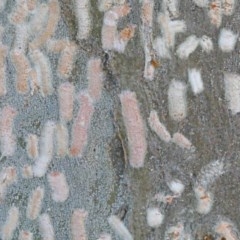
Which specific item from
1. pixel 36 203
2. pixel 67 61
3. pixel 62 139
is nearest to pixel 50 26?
pixel 67 61

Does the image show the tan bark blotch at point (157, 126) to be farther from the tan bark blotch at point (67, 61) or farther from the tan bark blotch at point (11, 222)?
the tan bark blotch at point (11, 222)

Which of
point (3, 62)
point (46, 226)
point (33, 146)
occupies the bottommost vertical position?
point (46, 226)

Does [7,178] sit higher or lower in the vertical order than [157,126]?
lower

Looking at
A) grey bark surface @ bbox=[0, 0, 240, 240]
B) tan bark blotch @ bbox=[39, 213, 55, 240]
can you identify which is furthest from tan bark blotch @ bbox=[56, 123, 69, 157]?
tan bark blotch @ bbox=[39, 213, 55, 240]

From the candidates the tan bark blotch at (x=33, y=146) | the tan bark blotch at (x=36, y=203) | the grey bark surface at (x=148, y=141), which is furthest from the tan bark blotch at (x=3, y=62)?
the tan bark blotch at (x=36, y=203)

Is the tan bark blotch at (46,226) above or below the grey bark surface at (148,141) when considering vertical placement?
below

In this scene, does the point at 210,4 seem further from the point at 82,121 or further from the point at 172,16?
the point at 82,121

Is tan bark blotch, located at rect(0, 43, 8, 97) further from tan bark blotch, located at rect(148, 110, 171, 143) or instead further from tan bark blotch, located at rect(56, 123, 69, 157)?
tan bark blotch, located at rect(148, 110, 171, 143)

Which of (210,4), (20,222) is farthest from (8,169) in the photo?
(210,4)

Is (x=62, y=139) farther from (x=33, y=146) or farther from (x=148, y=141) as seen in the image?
(x=148, y=141)


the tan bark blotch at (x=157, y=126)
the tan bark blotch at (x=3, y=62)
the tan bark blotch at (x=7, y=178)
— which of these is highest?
the tan bark blotch at (x=3, y=62)
